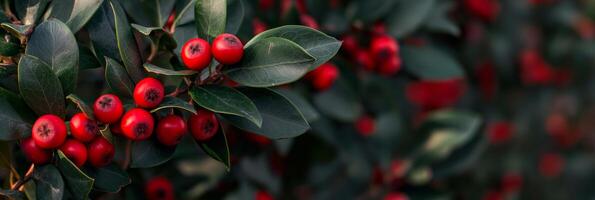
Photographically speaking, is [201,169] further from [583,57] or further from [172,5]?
[583,57]

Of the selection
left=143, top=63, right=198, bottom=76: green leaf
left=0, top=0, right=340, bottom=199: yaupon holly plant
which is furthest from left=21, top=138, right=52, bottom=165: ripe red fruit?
left=143, top=63, right=198, bottom=76: green leaf

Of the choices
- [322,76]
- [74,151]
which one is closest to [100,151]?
[74,151]

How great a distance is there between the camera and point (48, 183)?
122 cm

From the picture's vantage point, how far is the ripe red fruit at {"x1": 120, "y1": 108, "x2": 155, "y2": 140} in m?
1.18

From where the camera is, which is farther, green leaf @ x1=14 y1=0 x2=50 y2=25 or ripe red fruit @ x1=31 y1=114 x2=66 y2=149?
green leaf @ x1=14 y1=0 x2=50 y2=25

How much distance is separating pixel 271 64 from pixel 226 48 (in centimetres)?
7

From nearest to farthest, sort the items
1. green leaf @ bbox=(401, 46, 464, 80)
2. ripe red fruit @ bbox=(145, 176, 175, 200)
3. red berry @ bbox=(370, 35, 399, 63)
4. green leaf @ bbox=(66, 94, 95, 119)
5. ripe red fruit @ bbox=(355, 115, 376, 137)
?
green leaf @ bbox=(66, 94, 95, 119) < ripe red fruit @ bbox=(145, 176, 175, 200) < red berry @ bbox=(370, 35, 399, 63) < green leaf @ bbox=(401, 46, 464, 80) < ripe red fruit @ bbox=(355, 115, 376, 137)

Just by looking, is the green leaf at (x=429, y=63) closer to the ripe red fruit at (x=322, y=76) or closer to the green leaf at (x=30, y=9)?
the ripe red fruit at (x=322, y=76)

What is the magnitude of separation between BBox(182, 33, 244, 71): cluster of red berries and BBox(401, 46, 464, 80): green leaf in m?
0.96

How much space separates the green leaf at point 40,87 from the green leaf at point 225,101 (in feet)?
0.68

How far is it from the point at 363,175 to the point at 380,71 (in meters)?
0.36

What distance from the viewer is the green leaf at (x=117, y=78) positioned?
1.23 m

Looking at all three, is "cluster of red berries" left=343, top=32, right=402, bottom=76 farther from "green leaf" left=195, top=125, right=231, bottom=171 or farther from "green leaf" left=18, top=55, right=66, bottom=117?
"green leaf" left=18, top=55, right=66, bottom=117

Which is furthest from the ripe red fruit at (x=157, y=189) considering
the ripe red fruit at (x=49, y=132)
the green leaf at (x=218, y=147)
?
the ripe red fruit at (x=49, y=132)
